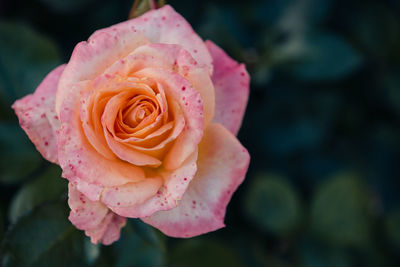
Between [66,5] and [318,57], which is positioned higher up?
[66,5]

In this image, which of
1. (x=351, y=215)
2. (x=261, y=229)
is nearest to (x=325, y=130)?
(x=351, y=215)

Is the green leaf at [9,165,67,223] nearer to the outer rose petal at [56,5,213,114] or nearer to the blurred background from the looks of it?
the blurred background

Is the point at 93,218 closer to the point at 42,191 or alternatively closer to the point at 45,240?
the point at 45,240

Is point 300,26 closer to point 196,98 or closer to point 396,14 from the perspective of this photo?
point 396,14

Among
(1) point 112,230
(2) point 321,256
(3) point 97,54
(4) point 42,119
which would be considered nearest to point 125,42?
(3) point 97,54

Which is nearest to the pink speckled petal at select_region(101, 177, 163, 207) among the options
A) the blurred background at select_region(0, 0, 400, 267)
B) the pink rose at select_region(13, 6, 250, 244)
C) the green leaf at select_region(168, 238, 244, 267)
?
the pink rose at select_region(13, 6, 250, 244)

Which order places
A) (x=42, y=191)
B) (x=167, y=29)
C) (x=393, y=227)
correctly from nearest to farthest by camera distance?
(x=167, y=29)
(x=42, y=191)
(x=393, y=227)

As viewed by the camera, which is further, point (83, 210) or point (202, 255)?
point (202, 255)
